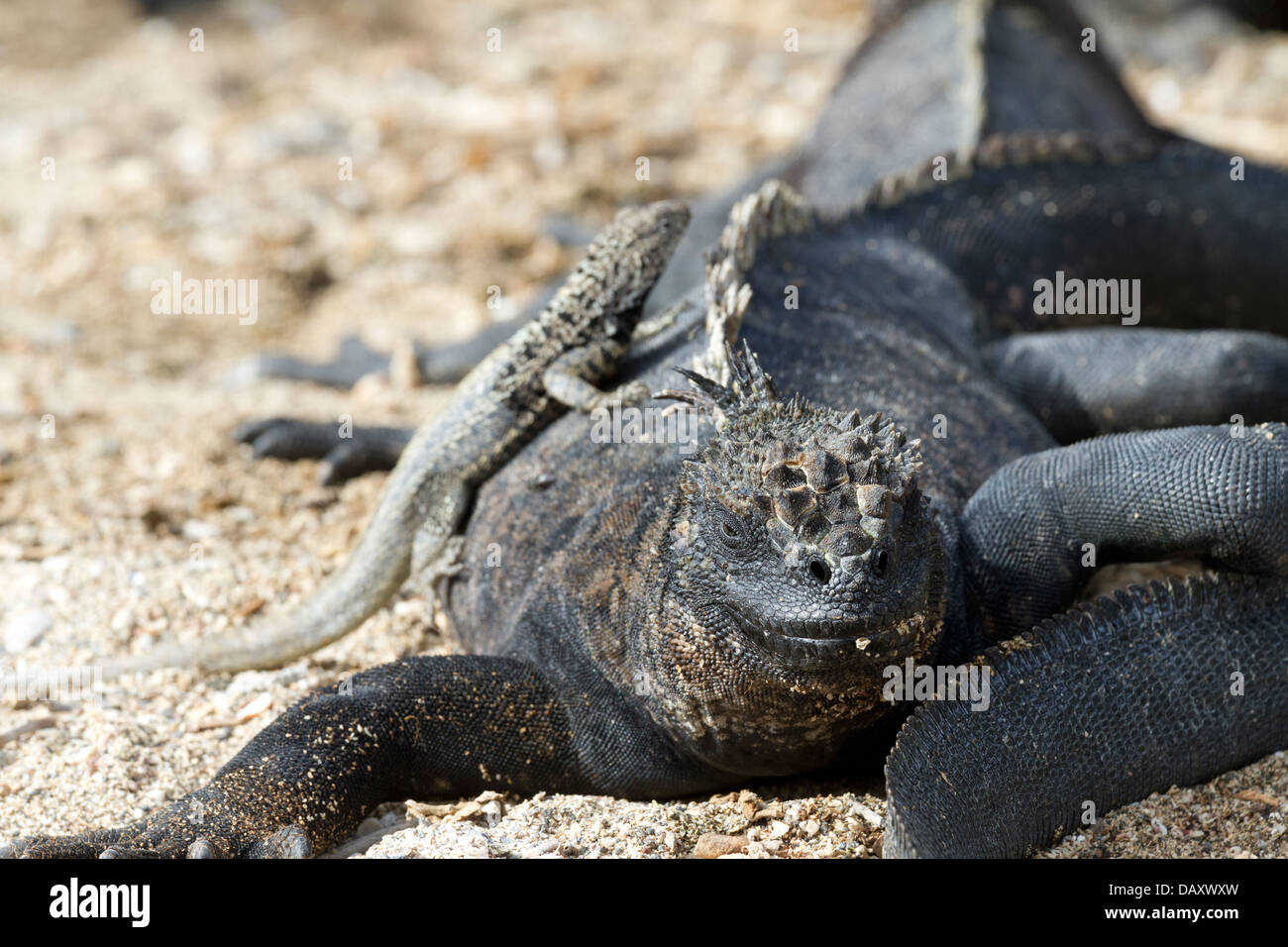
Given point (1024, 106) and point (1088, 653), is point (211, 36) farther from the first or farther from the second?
point (1088, 653)

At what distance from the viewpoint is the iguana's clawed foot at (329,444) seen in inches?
233

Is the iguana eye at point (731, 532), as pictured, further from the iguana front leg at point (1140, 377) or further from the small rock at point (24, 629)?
the small rock at point (24, 629)

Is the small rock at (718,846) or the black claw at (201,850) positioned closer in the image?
the black claw at (201,850)

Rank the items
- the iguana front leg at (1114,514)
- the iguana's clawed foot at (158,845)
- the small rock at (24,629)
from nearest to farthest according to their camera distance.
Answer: the iguana's clawed foot at (158,845) → the iguana front leg at (1114,514) → the small rock at (24,629)

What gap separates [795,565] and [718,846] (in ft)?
2.76

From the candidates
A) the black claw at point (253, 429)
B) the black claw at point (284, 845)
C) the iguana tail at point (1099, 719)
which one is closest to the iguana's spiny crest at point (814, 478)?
the iguana tail at point (1099, 719)

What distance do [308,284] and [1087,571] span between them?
5.78 m

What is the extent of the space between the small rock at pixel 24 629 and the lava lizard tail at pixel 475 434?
419 millimetres

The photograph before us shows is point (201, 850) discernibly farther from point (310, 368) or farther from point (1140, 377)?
point (310, 368)

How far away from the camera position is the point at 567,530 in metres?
4.29

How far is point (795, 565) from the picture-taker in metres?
3.06

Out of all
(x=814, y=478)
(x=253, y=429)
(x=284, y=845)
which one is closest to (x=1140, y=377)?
(x=814, y=478)

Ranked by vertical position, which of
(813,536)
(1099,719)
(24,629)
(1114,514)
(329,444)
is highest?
(813,536)

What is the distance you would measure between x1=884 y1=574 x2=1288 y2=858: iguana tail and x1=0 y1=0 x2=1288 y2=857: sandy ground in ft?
0.36
